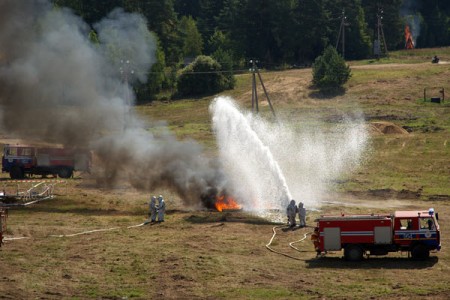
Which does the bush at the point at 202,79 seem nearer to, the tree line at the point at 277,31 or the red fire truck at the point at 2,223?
the tree line at the point at 277,31

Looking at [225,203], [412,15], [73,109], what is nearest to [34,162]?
[73,109]

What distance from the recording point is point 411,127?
3447 inches

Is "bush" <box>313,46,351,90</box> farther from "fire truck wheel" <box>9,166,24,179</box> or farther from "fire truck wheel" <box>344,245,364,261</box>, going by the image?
Answer: "fire truck wheel" <box>344,245,364,261</box>

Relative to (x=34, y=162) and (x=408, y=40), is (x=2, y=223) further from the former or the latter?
(x=408, y=40)

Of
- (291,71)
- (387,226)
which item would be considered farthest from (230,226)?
(291,71)

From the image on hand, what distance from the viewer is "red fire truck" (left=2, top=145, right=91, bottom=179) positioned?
229 feet

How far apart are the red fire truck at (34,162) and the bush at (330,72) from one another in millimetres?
43396

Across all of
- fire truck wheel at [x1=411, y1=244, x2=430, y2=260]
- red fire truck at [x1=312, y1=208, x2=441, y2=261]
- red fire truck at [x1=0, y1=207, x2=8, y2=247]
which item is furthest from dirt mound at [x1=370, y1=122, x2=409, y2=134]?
red fire truck at [x1=0, y1=207, x2=8, y2=247]

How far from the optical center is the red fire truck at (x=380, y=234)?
1652 inches

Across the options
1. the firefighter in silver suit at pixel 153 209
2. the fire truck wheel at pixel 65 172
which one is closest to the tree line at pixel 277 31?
the fire truck wheel at pixel 65 172

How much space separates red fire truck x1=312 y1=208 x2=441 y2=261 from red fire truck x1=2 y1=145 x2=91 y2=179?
3190 cm

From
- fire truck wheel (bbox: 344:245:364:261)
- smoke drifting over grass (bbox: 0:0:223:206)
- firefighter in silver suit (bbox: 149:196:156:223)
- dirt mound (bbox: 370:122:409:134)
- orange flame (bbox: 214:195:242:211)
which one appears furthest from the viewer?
dirt mound (bbox: 370:122:409:134)

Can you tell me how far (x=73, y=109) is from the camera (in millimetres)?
60000

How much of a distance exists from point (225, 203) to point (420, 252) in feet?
53.3
